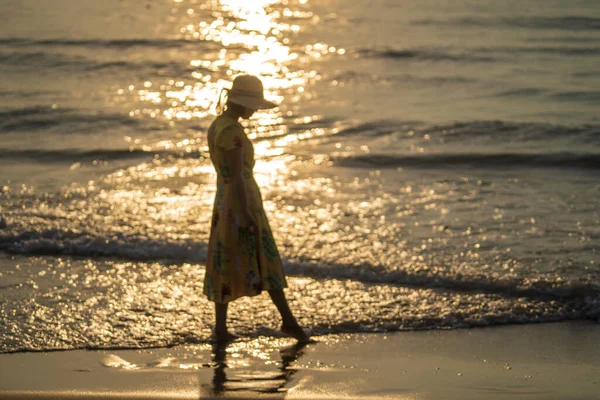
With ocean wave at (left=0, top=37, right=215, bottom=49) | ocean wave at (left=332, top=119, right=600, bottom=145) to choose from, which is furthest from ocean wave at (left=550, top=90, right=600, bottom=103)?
ocean wave at (left=0, top=37, right=215, bottom=49)

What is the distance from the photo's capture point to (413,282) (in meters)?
7.03

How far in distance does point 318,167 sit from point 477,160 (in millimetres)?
2337

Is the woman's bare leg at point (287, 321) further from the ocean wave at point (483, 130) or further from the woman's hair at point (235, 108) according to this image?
the ocean wave at point (483, 130)

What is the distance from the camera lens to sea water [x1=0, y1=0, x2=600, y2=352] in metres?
6.50

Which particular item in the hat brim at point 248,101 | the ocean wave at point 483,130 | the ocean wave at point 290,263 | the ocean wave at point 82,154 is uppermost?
the ocean wave at point 483,130

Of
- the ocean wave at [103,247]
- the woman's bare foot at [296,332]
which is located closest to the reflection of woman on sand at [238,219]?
the woman's bare foot at [296,332]

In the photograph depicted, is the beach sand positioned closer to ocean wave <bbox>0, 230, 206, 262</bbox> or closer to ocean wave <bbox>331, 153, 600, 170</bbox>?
ocean wave <bbox>0, 230, 206, 262</bbox>

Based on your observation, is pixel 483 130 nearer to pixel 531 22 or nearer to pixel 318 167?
pixel 318 167

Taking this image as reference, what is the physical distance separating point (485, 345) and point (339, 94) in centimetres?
1164

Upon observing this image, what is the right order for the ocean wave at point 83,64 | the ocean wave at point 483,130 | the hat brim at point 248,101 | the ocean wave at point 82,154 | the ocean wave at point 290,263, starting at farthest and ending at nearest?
the ocean wave at point 83,64
the ocean wave at point 483,130
the ocean wave at point 82,154
the ocean wave at point 290,263
the hat brim at point 248,101

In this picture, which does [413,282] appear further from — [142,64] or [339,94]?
[142,64]

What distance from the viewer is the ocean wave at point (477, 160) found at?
12078 mm

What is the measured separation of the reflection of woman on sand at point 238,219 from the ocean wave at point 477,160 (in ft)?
21.9

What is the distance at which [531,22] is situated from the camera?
931 inches
